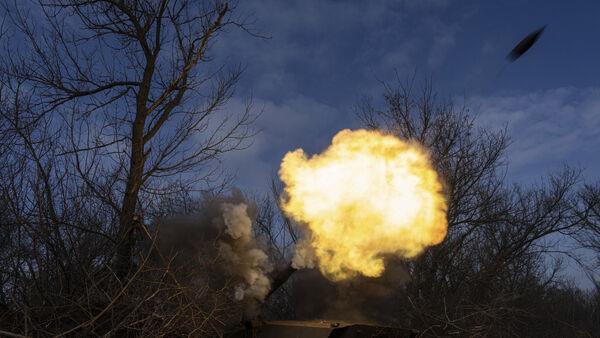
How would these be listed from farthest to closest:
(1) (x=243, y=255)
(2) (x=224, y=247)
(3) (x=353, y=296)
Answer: (3) (x=353, y=296) < (1) (x=243, y=255) < (2) (x=224, y=247)

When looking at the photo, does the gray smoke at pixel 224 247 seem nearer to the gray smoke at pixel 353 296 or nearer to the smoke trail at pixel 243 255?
the smoke trail at pixel 243 255

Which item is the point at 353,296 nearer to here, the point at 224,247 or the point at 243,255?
the point at 243,255

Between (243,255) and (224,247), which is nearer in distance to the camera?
(224,247)

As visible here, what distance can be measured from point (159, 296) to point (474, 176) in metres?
14.6

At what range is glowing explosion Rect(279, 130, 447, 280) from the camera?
12.4 metres

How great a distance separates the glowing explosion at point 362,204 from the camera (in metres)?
12.4

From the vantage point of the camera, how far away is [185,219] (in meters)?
12.6

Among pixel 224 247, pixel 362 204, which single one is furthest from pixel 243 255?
pixel 362 204

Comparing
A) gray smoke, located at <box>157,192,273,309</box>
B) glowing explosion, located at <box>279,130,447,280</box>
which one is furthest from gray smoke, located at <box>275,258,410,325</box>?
gray smoke, located at <box>157,192,273,309</box>

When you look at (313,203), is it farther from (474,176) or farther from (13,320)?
(474,176)

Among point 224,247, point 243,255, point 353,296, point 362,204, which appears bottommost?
point 353,296

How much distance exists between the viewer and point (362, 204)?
1235cm

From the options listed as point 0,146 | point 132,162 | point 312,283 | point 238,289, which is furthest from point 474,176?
point 0,146

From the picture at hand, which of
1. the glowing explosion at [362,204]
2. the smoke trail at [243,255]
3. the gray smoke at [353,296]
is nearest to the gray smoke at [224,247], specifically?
the smoke trail at [243,255]
